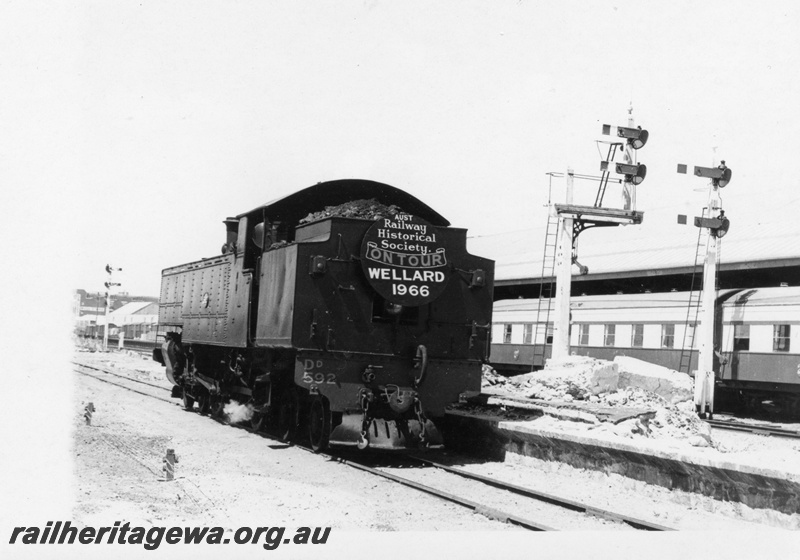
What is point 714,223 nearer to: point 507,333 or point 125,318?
point 507,333

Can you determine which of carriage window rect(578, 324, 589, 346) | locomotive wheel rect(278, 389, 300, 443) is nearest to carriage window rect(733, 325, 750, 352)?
carriage window rect(578, 324, 589, 346)

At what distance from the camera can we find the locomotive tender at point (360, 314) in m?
10.2

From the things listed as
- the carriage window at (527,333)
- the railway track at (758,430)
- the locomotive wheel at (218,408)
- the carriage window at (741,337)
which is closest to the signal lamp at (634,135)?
the carriage window at (741,337)

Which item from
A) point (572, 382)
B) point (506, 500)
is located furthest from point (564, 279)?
point (506, 500)

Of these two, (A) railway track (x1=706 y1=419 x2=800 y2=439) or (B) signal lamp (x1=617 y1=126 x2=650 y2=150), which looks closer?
(A) railway track (x1=706 y1=419 x2=800 y2=439)

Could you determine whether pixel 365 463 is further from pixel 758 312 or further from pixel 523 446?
pixel 758 312

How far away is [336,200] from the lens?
39.1 ft

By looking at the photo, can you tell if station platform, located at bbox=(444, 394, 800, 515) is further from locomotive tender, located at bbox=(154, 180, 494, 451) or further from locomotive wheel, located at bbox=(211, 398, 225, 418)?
locomotive wheel, located at bbox=(211, 398, 225, 418)

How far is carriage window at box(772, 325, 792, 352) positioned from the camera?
63.5ft

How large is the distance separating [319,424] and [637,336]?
1449 centimetres

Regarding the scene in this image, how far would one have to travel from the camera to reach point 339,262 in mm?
10305

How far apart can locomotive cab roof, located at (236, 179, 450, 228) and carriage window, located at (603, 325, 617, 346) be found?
13.6 meters

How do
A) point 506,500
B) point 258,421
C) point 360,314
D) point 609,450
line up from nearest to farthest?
1. point 506,500
2. point 609,450
3. point 360,314
4. point 258,421

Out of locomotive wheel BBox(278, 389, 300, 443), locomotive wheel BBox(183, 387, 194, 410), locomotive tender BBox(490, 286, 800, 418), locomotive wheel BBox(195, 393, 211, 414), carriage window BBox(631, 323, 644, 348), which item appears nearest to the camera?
locomotive wheel BBox(278, 389, 300, 443)
